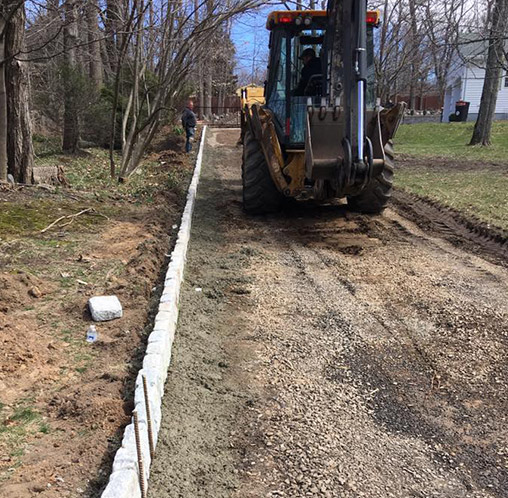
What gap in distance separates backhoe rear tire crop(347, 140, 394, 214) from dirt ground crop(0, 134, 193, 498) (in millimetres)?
3017

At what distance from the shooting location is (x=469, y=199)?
966 centimetres

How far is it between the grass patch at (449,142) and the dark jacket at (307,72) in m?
10.0

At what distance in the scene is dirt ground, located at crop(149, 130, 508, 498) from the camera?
300 centimetres

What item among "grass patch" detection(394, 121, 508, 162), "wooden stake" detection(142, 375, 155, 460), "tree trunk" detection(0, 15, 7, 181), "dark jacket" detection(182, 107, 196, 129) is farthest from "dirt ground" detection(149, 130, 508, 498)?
"dark jacket" detection(182, 107, 196, 129)

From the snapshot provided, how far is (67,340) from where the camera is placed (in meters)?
4.33

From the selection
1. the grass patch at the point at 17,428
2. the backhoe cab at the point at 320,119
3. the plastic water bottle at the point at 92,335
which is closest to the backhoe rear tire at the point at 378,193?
the backhoe cab at the point at 320,119

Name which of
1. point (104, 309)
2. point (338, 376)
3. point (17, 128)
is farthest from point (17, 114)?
point (338, 376)

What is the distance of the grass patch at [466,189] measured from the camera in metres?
8.70

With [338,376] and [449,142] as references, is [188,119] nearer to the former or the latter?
[449,142]

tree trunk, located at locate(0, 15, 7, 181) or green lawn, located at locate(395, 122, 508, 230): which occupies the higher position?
tree trunk, located at locate(0, 15, 7, 181)

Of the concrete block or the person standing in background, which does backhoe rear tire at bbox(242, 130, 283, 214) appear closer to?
the concrete block

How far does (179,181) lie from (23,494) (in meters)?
10.8

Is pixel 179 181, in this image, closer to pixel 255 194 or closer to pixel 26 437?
pixel 255 194

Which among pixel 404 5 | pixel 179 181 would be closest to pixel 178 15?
pixel 179 181
